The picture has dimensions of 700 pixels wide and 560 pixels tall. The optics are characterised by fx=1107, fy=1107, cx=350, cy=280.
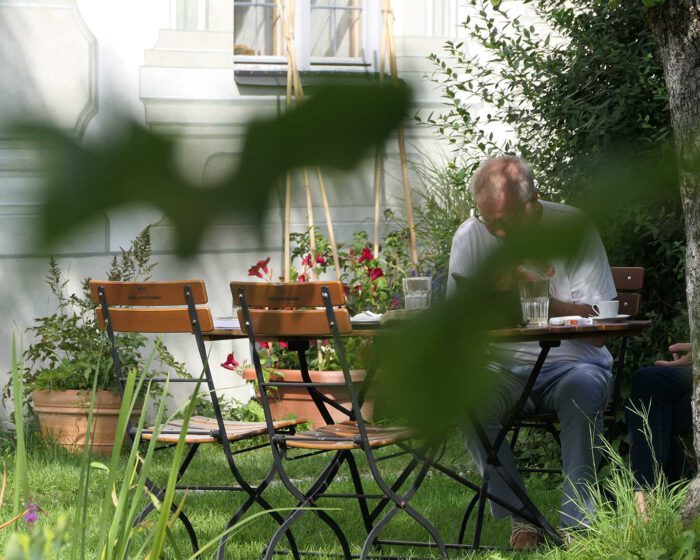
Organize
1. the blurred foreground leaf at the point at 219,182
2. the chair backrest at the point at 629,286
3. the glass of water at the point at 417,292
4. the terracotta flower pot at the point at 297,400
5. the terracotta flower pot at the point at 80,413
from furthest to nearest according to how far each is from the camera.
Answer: the terracotta flower pot at the point at 80,413
the terracotta flower pot at the point at 297,400
the chair backrest at the point at 629,286
the glass of water at the point at 417,292
the blurred foreground leaf at the point at 219,182

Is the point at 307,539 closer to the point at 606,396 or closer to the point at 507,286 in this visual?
the point at 606,396

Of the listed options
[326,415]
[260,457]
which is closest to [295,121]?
[326,415]

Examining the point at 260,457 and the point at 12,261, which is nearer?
the point at 12,261

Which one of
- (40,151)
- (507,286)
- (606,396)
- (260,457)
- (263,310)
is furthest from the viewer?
(260,457)

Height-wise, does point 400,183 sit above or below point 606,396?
above

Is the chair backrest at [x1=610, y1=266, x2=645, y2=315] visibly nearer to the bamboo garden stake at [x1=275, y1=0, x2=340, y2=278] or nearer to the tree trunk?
the tree trunk

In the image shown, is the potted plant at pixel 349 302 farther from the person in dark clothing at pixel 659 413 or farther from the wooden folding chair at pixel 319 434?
the person in dark clothing at pixel 659 413

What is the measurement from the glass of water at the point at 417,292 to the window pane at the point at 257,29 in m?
0.17

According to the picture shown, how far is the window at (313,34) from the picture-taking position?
34cm

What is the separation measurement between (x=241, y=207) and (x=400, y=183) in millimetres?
60

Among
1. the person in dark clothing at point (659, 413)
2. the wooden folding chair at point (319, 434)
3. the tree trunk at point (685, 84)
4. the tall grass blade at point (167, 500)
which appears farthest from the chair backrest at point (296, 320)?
the tree trunk at point (685, 84)

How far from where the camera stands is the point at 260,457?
4297 mm

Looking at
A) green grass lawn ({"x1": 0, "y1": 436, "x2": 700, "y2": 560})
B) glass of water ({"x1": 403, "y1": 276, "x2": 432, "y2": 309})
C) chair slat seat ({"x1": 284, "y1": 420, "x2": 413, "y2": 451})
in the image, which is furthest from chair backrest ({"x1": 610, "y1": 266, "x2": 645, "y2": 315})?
glass of water ({"x1": 403, "y1": 276, "x2": 432, "y2": 309})

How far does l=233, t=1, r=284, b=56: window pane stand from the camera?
1.22 feet
